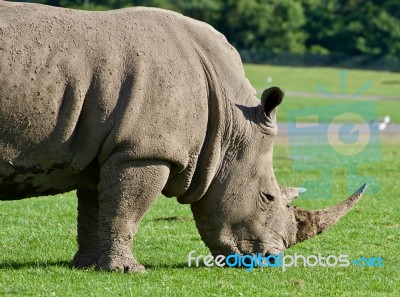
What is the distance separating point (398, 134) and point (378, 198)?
16.7 metres

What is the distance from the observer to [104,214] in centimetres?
989

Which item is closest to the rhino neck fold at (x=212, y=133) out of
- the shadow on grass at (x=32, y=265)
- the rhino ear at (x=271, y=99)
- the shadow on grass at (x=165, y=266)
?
the rhino ear at (x=271, y=99)

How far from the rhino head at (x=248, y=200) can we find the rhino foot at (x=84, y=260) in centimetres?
101

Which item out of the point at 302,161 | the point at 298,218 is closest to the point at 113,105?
the point at 298,218

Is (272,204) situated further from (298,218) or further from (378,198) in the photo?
(378,198)

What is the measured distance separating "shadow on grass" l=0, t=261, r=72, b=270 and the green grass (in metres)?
31.2

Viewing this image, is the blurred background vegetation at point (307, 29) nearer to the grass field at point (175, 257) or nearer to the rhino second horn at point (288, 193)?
the grass field at point (175, 257)

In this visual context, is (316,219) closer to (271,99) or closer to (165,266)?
(271,99)

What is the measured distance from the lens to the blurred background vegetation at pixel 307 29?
7850cm

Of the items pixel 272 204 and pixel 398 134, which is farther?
pixel 398 134

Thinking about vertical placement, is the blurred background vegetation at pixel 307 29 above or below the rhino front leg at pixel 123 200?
below

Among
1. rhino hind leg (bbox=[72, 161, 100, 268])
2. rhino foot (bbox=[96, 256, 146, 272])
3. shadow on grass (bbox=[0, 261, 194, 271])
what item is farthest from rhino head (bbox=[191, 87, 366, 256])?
rhino hind leg (bbox=[72, 161, 100, 268])

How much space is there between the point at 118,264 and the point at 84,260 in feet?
2.51

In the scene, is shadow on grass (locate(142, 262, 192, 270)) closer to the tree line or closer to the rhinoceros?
the rhinoceros
